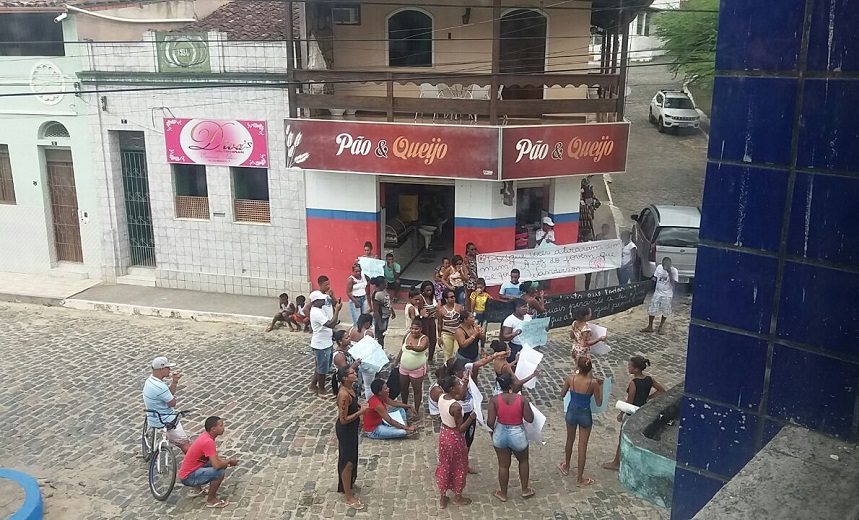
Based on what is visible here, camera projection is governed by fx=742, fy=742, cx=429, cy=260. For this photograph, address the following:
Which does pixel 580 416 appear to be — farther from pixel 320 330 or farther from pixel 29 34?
pixel 29 34

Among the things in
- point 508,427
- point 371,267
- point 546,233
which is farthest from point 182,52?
point 508,427

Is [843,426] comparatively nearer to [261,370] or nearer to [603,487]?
[603,487]

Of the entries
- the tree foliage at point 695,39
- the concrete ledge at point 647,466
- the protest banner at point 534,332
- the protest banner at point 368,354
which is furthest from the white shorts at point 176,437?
the tree foliage at point 695,39

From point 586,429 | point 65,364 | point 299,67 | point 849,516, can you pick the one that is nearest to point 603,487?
point 586,429

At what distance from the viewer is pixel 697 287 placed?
395cm

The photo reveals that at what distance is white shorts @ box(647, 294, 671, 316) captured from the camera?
12.6 metres

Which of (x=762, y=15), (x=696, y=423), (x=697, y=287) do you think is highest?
(x=762, y=15)

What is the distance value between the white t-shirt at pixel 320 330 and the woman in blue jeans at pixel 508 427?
10.6 ft

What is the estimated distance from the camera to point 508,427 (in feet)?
24.5

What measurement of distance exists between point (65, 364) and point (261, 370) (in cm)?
329

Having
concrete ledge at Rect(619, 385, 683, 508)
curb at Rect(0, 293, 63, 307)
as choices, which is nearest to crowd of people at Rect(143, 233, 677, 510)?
concrete ledge at Rect(619, 385, 683, 508)

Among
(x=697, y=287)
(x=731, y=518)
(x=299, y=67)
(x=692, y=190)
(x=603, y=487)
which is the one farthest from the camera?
(x=692, y=190)

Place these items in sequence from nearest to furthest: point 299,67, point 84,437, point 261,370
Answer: point 84,437, point 261,370, point 299,67

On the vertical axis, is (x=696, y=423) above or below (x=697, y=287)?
below
